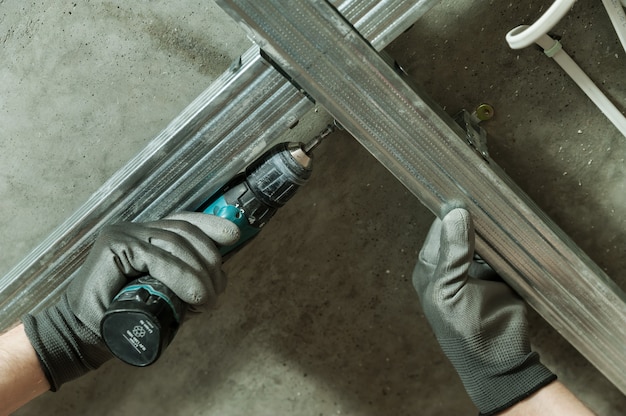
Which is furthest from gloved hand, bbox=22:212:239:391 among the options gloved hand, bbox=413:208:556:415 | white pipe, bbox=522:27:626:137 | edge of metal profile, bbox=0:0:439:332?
white pipe, bbox=522:27:626:137

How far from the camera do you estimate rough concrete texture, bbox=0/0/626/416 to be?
1.49 m

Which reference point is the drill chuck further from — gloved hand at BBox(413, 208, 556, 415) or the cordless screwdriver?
gloved hand at BBox(413, 208, 556, 415)

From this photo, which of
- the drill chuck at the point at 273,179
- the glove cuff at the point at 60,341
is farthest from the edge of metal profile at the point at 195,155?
the glove cuff at the point at 60,341

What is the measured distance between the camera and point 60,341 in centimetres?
125

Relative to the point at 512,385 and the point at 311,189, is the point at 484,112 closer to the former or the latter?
the point at 311,189

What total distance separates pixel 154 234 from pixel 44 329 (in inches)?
13.2

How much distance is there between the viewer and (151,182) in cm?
138

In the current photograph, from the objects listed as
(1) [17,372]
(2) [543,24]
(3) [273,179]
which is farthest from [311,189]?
(1) [17,372]

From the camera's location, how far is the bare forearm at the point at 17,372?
1.20 metres

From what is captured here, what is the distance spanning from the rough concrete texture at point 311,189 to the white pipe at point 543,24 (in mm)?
220

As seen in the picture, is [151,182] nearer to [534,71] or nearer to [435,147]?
[435,147]

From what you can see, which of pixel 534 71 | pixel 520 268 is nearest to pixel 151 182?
pixel 520 268

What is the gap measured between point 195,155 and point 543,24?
854mm

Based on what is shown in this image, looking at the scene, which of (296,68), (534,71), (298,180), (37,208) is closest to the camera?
(296,68)
